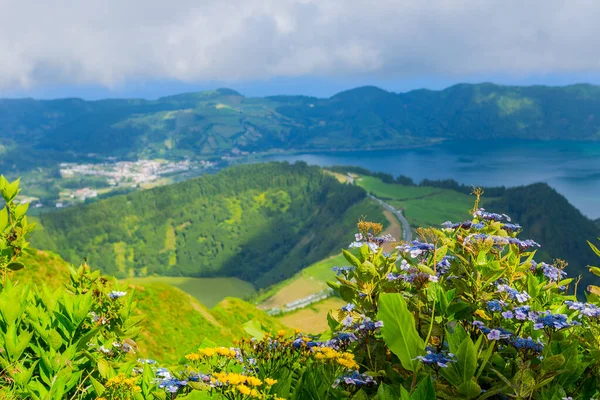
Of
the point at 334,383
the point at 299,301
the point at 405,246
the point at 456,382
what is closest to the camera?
the point at 456,382

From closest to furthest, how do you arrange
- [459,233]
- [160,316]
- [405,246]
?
[405,246], [459,233], [160,316]

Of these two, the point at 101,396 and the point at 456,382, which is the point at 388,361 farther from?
the point at 101,396

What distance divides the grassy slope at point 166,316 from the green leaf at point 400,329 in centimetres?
1213

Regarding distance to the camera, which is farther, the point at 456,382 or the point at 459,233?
the point at 459,233

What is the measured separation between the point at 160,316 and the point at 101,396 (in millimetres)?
16266

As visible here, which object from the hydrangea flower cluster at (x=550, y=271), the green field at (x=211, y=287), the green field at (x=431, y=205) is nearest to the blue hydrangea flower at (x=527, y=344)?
the hydrangea flower cluster at (x=550, y=271)

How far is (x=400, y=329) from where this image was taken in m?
2.93

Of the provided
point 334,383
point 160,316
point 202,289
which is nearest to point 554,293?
point 334,383

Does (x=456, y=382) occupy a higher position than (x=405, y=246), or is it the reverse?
(x=405, y=246)

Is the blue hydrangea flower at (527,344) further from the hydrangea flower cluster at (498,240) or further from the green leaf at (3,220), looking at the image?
the green leaf at (3,220)

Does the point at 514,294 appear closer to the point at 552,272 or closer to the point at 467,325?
the point at 467,325

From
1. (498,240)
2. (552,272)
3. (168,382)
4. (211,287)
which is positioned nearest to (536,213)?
(211,287)

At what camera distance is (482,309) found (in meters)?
3.35

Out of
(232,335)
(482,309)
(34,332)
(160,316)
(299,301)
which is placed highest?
(482,309)
